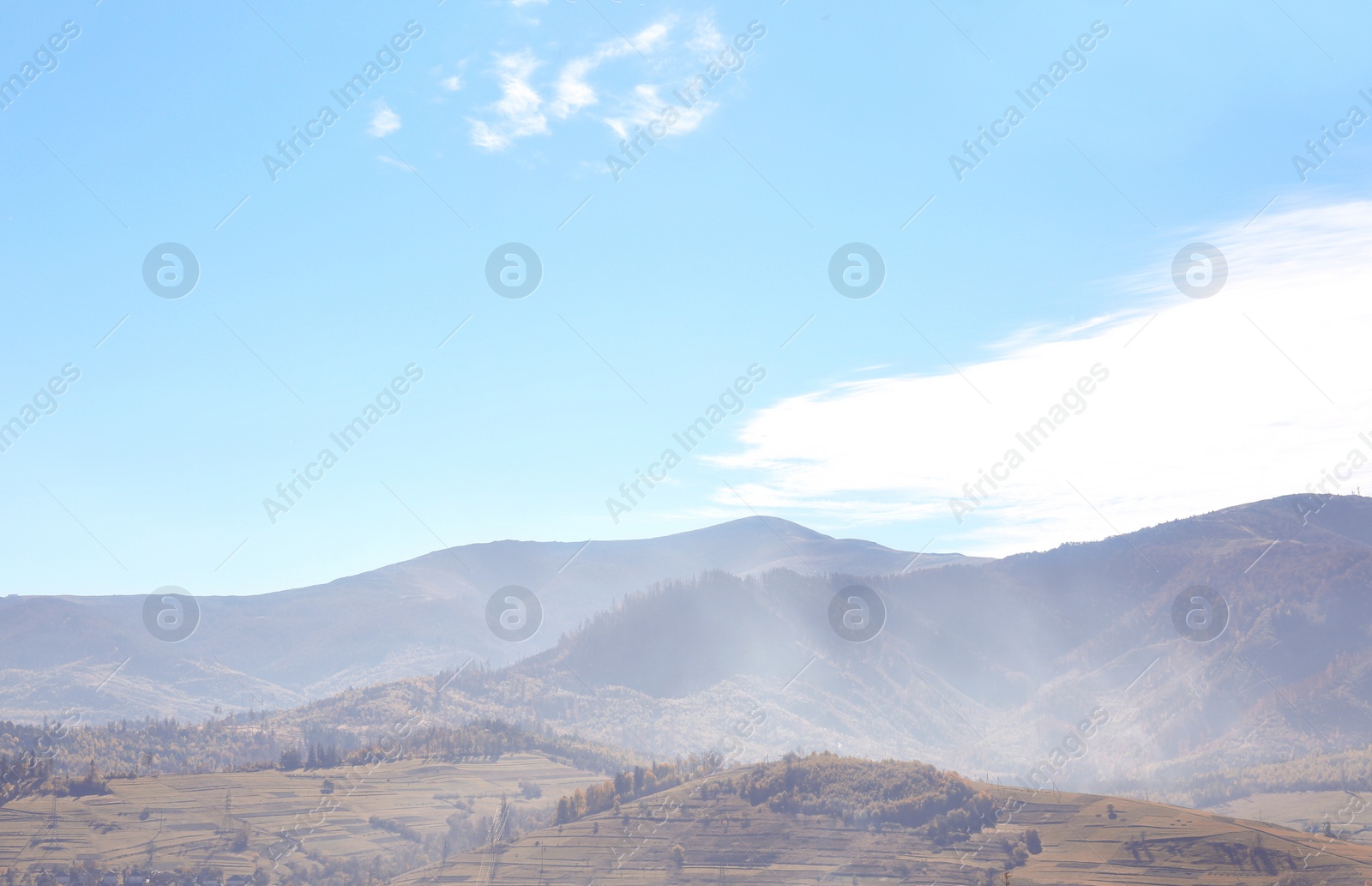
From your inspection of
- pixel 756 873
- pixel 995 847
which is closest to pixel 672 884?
pixel 756 873

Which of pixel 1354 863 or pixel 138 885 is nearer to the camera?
pixel 1354 863

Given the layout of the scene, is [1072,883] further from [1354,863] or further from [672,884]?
[672,884]

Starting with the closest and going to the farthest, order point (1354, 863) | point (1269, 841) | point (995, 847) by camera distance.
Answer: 1. point (1354, 863)
2. point (1269, 841)
3. point (995, 847)

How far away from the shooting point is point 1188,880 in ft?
551

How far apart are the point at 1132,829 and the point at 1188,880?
62.2 feet

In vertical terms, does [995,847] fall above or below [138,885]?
above

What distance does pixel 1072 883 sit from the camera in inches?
6654

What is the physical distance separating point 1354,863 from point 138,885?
222 meters

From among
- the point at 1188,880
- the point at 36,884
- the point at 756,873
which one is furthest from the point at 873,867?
the point at 36,884

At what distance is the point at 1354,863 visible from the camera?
166125 mm

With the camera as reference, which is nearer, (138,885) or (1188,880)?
(1188,880)

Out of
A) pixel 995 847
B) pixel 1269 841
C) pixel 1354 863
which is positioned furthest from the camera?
pixel 995 847

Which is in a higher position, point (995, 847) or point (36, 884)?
point (995, 847)

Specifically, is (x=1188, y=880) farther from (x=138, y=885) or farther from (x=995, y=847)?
(x=138, y=885)
